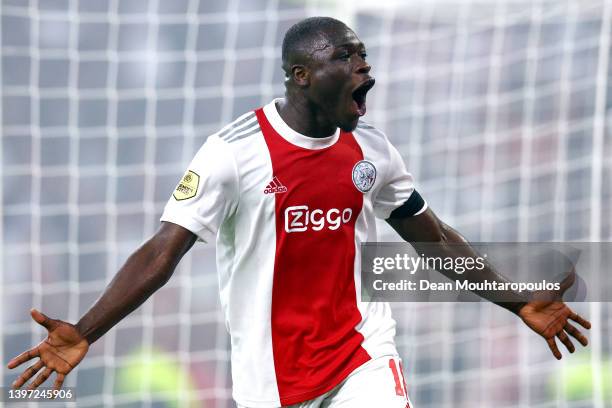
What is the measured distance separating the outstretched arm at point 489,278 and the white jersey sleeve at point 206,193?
75 centimetres

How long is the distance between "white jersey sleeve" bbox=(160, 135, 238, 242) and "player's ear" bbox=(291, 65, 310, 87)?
1.09 ft

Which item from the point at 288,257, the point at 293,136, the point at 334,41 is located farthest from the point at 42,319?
the point at 334,41

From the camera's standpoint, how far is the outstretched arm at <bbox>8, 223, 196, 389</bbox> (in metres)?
3.05

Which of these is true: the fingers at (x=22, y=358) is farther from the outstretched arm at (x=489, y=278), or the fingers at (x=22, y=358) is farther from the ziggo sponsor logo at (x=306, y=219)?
the outstretched arm at (x=489, y=278)

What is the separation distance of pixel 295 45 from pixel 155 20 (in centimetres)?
295

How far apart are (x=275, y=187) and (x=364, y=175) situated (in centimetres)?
32

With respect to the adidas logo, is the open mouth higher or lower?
higher

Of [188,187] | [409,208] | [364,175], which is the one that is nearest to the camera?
[188,187]

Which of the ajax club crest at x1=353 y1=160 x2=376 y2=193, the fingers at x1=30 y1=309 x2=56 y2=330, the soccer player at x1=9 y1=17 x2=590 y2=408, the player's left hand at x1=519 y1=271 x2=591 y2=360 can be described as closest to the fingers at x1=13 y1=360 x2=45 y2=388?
the fingers at x1=30 y1=309 x2=56 y2=330
